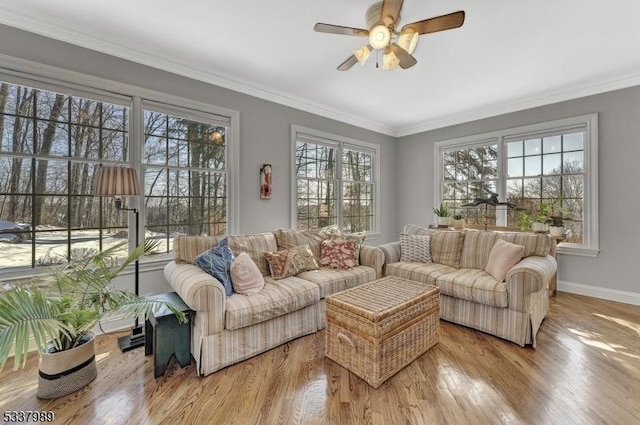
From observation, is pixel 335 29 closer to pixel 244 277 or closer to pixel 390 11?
pixel 390 11

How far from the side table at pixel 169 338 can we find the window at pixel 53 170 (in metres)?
0.90

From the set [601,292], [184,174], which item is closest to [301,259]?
[184,174]

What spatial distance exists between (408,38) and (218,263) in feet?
7.66

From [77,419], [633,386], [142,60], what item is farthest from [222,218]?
[633,386]

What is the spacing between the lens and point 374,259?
3326 millimetres

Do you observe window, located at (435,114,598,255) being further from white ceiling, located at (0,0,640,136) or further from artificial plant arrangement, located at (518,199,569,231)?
white ceiling, located at (0,0,640,136)

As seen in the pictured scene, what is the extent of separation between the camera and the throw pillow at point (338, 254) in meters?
3.23

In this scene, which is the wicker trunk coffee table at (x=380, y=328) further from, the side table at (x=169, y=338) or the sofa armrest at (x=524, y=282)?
the side table at (x=169, y=338)

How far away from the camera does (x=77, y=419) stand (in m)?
1.59

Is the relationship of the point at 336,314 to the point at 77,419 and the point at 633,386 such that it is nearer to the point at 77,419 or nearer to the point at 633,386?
the point at 77,419

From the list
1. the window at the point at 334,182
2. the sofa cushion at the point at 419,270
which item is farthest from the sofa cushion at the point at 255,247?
the sofa cushion at the point at 419,270

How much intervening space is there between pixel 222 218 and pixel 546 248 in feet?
11.7

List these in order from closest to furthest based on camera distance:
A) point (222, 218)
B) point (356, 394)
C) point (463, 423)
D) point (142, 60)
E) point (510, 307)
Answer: point (463, 423)
point (356, 394)
point (510, 307)
point (142, 60)
point (222, 218)

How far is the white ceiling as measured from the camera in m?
2.18
